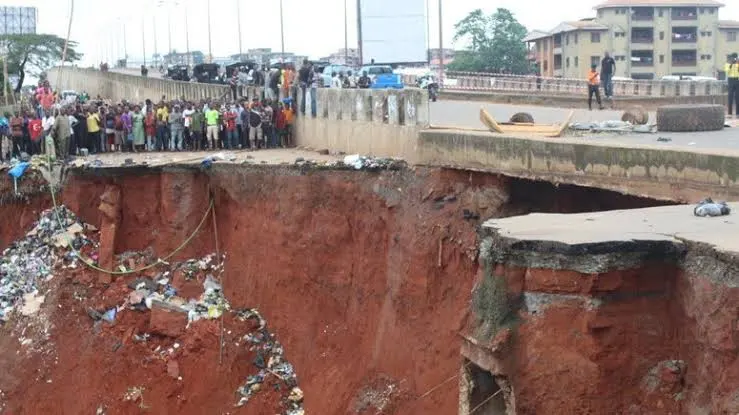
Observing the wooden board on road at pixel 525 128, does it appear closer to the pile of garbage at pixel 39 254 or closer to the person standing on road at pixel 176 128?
the pile of garbage at pixel 39 254

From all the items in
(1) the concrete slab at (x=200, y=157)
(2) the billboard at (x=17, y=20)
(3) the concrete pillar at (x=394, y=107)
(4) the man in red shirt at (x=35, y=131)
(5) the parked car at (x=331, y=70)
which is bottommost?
(1) the concrete slab at (x=200, y=157)

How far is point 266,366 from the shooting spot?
672 inches

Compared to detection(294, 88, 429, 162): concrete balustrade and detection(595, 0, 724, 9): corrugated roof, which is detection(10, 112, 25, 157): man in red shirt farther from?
detection(595, 0, 724, 9): corrugated roof

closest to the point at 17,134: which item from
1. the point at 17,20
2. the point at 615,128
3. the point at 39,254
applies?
the point at 39,254

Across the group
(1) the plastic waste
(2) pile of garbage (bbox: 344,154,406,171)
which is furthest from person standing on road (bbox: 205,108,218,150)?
(2) pile of garbage (bbox: 344,154,406,171)

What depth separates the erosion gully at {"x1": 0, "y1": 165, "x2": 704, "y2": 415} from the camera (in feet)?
45.4

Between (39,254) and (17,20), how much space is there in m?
80.6

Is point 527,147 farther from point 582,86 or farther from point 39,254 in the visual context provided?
point 582,86

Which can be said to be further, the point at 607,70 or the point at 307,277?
the point at 607,70

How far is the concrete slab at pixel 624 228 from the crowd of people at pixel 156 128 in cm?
1446

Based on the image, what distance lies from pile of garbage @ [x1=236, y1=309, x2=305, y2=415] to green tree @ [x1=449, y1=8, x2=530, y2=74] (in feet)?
163

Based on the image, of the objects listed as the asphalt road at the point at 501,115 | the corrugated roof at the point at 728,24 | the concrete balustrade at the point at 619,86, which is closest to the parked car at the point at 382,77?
the asphalt road at the point at 501,115

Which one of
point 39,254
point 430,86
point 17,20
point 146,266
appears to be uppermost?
point 17,20

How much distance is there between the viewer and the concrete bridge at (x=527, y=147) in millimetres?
10539
